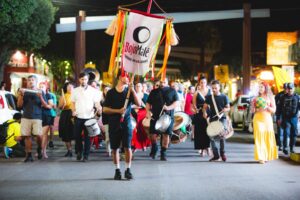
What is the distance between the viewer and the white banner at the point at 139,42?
10625 mm

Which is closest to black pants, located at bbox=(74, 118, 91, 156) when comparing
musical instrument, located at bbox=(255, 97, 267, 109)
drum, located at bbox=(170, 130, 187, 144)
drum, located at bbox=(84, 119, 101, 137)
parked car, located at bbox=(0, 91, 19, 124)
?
drum, located at bbox=(84, 119, 101, 137)

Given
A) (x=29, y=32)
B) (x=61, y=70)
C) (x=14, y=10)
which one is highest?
(x=29, y=32)

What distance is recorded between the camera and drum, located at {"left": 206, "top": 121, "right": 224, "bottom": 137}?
12892 millimetres

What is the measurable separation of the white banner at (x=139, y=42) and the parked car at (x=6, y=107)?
501 centimetres

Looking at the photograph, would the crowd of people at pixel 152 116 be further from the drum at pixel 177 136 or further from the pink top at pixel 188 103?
the pink top at pixel 188 103

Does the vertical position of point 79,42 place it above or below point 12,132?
above

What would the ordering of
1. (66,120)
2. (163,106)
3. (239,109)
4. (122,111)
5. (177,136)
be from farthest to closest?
(239,109)
(177,136)
(66,120)
(163,106)
(122,111)

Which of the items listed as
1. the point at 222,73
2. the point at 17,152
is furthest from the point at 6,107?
the point at 222,73

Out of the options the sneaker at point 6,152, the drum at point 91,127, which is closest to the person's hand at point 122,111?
the drum at point 91,127

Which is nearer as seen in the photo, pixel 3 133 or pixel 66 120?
pixel 3 133

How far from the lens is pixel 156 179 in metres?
10.3

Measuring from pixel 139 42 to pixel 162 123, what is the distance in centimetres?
310

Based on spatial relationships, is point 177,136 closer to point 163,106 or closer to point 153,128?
point 153,128

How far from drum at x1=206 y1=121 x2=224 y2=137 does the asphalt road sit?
25.6 inches
